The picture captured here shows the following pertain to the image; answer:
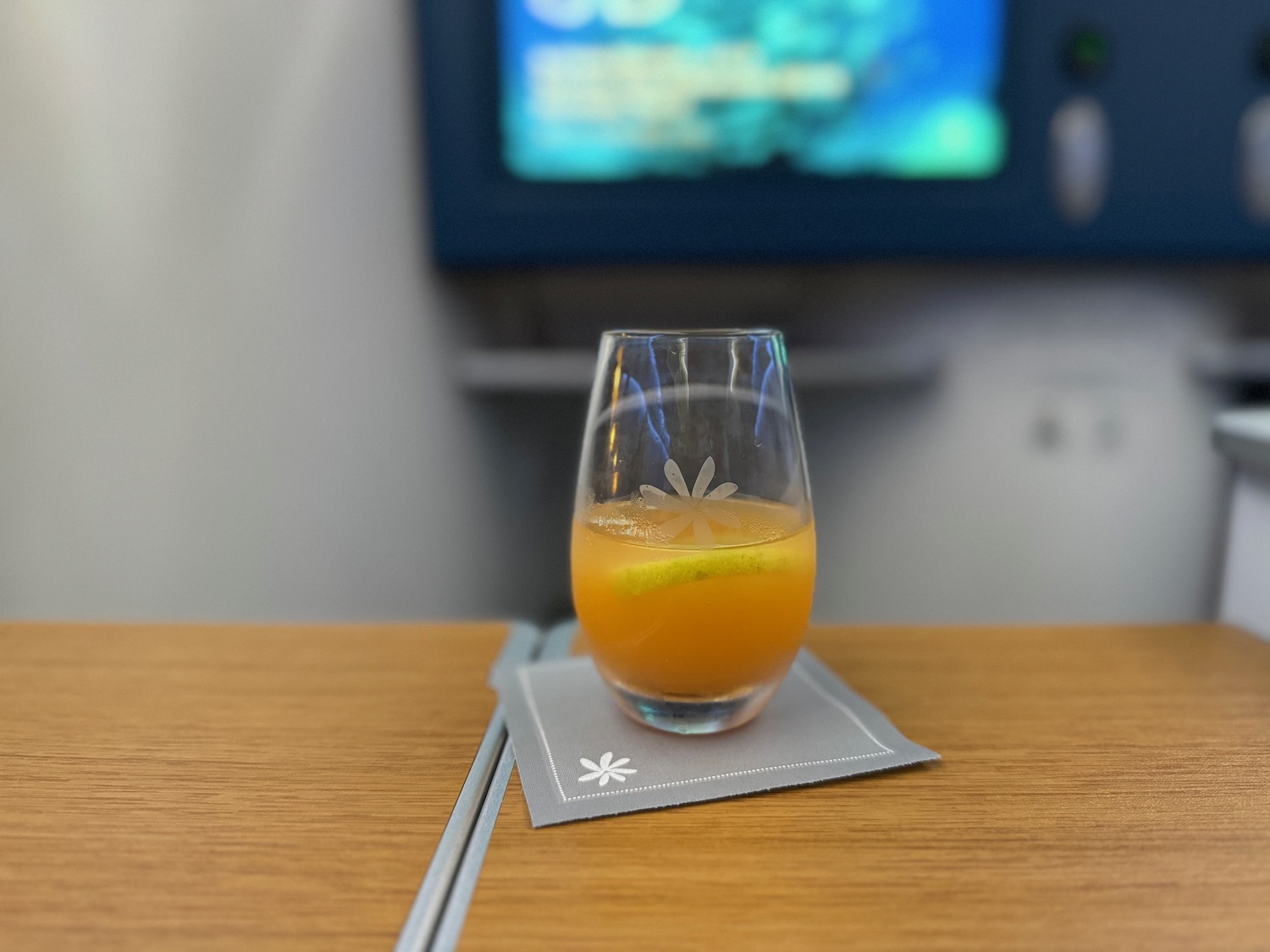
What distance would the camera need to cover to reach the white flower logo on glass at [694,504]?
1.39 ft

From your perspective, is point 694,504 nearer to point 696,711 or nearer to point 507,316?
point 696,711

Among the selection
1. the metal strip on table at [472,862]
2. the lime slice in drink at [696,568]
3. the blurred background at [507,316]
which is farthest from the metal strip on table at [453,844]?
the blurred background at [507,316]

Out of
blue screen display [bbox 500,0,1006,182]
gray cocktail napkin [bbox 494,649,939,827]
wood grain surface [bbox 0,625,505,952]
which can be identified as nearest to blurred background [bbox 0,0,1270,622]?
blue screen display [bbox 500,0,1006,182]

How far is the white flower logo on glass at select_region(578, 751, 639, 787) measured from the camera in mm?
407

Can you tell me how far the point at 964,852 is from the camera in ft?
1.16

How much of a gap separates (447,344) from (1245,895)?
1.44 metres

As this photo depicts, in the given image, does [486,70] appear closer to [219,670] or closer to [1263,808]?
[219,670]

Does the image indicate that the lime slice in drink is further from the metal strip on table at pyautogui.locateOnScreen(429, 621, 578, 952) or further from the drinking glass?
the metal strip on table at pyautogui.locateOnScreen(429, 621, 578, 952)

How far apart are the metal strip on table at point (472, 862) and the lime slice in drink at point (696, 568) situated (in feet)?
0.37

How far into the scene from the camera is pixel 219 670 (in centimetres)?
55

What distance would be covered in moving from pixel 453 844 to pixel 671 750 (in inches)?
4.8

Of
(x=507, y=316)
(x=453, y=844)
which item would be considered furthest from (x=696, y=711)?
(x=507, y=316)

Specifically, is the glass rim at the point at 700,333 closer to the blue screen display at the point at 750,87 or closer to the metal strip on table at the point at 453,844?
the metal strip on table at the point at 453,844

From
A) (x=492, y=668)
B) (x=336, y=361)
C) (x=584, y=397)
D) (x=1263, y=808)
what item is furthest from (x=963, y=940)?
(x=584, y=397)
